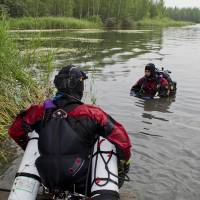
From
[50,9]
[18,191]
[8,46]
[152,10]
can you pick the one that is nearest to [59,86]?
[18,191]

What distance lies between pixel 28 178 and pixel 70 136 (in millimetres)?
591

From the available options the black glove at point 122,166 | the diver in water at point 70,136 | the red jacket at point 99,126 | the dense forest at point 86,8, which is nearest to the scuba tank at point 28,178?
the diver in water at point 70,136

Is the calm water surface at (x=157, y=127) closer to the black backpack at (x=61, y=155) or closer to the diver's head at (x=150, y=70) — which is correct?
the diver's head at (x=150, y=70)

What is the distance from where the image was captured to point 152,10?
97312 millimetres

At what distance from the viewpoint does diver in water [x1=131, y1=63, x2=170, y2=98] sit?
32.9ft

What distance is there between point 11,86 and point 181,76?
8.80 m

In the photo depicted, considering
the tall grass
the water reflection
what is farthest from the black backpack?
the water reflection

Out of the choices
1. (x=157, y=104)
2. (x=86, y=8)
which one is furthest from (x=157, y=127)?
(x=86, y=8)

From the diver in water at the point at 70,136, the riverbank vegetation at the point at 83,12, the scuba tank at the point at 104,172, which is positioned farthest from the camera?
the riverbank vegetation at the point at 83,12

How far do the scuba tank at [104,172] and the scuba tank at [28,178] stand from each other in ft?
1.79

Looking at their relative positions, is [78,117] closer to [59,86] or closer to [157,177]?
[59,86]

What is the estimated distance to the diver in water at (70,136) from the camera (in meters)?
3.50

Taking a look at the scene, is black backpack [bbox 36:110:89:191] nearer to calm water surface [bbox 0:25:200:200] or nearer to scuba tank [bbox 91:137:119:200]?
scuba tank [bbox 91:137:119:200]

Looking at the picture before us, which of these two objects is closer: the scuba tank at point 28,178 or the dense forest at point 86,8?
the scuba tank at point 28,178
